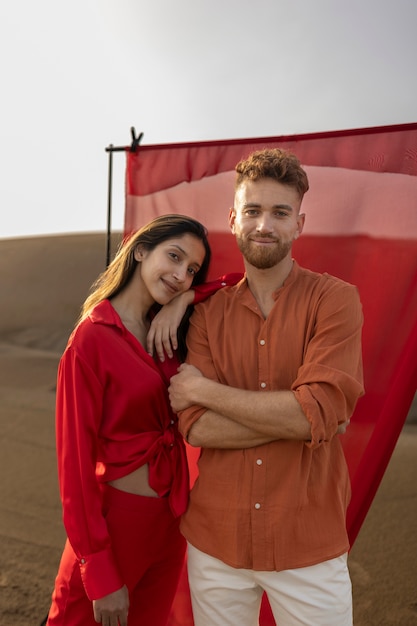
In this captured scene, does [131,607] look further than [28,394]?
No

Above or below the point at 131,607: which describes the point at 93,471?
above

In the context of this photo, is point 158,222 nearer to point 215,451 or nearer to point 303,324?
point 303,324

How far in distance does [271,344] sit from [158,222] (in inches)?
29.6

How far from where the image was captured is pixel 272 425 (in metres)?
2.17

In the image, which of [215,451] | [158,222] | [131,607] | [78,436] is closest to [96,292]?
[158,222]

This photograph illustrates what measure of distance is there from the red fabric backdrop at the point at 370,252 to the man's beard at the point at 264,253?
87cm

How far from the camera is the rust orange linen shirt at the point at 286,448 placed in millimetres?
2164

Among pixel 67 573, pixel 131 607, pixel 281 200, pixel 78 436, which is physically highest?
pixel 281 200

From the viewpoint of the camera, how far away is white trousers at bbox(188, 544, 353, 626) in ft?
7.29

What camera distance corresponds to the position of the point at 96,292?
2.70 m

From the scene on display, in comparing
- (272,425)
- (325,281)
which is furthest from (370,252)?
(272,425)

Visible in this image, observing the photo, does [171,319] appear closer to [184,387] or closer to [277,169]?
[184,387]

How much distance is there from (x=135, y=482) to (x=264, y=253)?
40.7 inches

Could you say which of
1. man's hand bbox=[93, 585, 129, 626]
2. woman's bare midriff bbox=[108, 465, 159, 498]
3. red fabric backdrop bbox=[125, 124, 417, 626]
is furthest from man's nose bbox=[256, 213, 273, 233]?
man's hand bbox=[93, 585, 129, 626]
